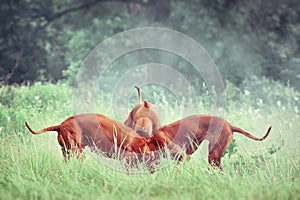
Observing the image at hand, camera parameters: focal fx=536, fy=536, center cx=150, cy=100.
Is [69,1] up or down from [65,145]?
up

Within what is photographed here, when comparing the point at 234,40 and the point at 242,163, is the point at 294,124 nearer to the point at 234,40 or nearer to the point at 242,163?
the point at 242,163

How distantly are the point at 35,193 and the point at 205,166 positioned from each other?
149cm

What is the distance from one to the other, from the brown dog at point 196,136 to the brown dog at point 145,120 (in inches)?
4.4

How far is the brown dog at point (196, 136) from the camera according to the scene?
14.8 ft

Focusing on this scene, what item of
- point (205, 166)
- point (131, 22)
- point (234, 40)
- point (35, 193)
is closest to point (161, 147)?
point (205, 166)

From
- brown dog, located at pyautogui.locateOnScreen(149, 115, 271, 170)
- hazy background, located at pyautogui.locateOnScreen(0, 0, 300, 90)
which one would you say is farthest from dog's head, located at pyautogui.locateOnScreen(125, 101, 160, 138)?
hazy background, located at pyautogui.locateOnScreen(0, 0, 300, 90)

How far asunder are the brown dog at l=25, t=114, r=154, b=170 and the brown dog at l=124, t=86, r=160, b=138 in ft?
0.33

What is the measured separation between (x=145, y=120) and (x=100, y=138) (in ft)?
1.54

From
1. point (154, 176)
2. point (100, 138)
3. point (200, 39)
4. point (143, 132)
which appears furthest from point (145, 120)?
point (200, 39)

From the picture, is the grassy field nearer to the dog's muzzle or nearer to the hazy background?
the dog's muzzle

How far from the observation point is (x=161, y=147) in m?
4.56

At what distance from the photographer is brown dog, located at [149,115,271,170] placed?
4512mm

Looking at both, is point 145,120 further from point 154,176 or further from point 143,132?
point 154,176

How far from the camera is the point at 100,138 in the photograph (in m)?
4.48
